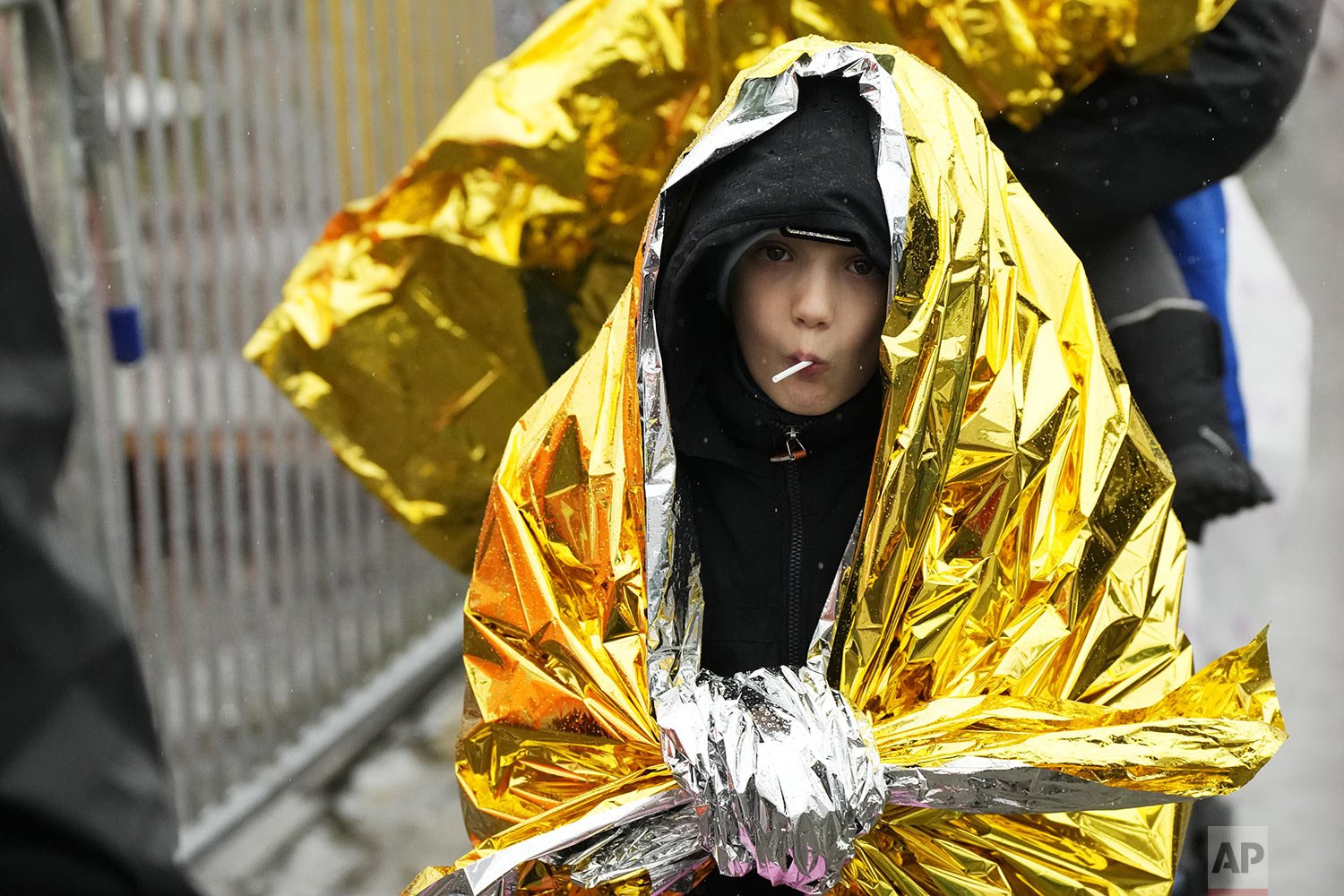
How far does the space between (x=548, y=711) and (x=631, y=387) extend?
0.39 meters

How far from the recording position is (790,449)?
194cm

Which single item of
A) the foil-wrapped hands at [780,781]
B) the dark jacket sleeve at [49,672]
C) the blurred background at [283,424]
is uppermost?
the dark jacket sleeve at [49,672]

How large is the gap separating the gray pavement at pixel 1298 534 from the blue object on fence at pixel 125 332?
1212 millimetres

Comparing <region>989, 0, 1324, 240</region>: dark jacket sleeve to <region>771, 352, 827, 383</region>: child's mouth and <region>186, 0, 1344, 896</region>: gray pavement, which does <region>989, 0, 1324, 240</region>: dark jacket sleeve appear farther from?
<region>771, 352, 827, 383</region>: child's mouth

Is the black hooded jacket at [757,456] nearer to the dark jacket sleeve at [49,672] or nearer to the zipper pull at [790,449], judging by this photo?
the zipper pull at [790,449]

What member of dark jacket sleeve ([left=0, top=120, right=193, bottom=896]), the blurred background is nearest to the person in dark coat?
the blurred background

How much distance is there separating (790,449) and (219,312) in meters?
2.06

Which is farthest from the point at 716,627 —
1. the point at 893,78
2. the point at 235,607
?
the point at 235,607

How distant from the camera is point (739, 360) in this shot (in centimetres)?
200

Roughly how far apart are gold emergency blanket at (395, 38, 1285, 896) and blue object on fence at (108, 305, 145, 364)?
165 centimetres

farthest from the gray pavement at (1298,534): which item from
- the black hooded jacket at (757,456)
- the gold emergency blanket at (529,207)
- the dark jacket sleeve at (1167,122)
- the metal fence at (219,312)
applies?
the black hooded jacket at (757,456)

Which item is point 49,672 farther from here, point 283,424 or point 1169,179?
point 283,424

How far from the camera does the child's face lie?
1.87 metres

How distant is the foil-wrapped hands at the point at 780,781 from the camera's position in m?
1.68
